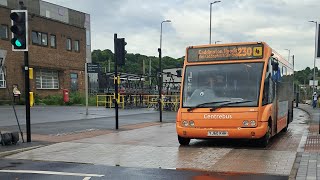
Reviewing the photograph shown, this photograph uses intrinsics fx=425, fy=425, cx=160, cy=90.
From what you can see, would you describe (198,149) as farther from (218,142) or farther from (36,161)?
(36,161)

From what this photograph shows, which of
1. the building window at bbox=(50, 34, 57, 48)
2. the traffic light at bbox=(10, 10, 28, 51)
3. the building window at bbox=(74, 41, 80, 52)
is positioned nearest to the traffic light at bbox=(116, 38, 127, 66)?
the traffic light at bbox=(10, 10, 28, 51)

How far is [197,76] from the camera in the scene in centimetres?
1205

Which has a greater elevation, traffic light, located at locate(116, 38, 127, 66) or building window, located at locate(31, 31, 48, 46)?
building window, located at locate(31, 31, 48, 46)

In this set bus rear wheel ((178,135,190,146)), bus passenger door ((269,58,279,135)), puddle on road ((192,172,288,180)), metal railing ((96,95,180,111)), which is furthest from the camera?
metal railing ((96,95,180,111))

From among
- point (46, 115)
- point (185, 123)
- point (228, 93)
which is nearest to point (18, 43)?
point (185, 123)

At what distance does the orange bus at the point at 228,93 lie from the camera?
1113 centimetres

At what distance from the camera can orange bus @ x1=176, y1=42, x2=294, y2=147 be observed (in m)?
11.1

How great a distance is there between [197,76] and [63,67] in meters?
32.0

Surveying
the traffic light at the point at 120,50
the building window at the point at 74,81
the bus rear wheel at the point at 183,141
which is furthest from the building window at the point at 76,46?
the bus rear wheel at the point at 183,141

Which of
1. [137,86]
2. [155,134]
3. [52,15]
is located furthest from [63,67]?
[155,134]

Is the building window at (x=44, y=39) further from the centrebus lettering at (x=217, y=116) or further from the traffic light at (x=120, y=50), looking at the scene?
the centrebus lettering at (x=217, y=116)

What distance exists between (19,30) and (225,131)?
630 centimetres

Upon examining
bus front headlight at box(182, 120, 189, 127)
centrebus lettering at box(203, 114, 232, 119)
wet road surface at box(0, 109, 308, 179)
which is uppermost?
centrebus lettering at box(203, 114, 232, 119)

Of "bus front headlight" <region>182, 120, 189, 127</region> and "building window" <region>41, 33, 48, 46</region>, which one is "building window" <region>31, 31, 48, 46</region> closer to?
"building window" <region>41, 33, 48, 46</region>
